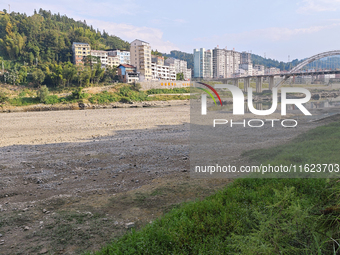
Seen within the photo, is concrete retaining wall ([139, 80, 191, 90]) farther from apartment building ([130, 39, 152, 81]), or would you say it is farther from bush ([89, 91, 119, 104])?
bush ([89, 91, 119, 104])

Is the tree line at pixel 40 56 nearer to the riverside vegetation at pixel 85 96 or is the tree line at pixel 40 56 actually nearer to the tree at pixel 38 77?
the tree at pixel 38 77

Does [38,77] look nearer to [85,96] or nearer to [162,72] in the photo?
[85,96]

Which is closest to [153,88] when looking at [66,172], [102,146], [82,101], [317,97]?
[82,101]

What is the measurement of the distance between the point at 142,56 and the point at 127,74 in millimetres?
17532

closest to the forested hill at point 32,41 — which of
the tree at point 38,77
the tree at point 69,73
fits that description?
the tree at point 38,77

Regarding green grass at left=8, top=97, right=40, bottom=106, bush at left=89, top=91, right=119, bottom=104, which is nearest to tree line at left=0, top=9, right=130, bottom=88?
bush at left=89, top=91, right=119, bottom=104

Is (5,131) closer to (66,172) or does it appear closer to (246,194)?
(66,172)

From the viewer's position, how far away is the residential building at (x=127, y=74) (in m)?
70.8

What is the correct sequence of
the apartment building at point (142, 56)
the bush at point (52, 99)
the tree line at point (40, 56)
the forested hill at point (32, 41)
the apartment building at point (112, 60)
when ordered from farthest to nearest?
the apartment building at point (112, 60) < the apartment building at point (142, 56) < the forested hill at point (32, 41) < the tree line at point (40, 56) < the bush at point (52, 99)

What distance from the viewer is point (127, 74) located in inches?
2790

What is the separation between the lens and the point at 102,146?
1508cm

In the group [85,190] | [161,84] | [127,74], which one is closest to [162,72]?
[161,84]

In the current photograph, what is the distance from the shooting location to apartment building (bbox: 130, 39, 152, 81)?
84375mm

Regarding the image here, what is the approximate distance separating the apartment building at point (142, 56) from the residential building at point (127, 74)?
30.4ft
